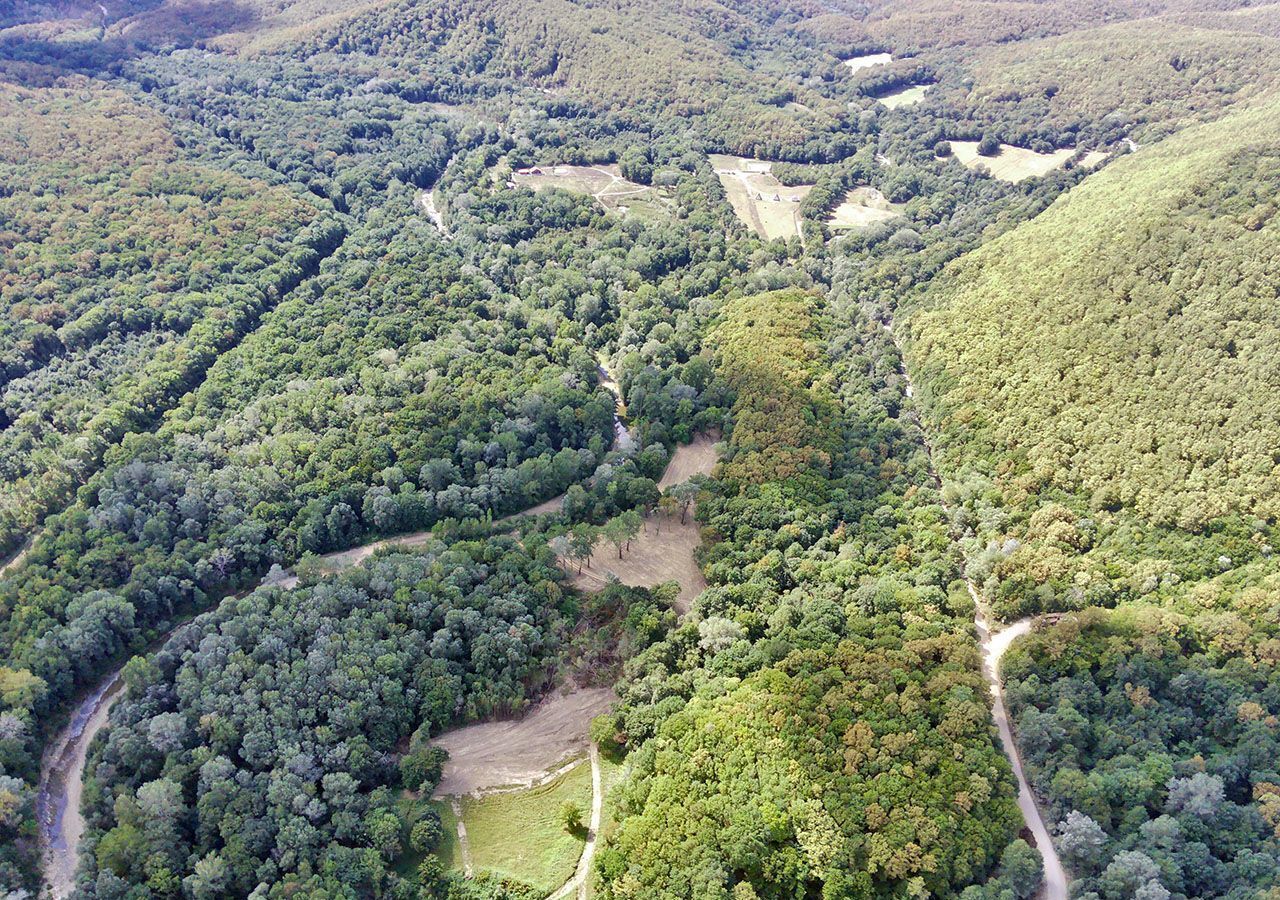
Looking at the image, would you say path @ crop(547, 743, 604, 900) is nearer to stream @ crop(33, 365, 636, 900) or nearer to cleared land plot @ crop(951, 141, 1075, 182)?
stream @ crop(33, 365, 636, 900)

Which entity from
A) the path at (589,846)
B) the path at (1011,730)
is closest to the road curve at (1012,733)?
the path at (1011,730)

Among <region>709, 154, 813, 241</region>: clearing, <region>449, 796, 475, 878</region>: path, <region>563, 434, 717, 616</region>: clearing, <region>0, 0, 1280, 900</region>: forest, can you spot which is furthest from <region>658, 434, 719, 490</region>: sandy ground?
<region>709, 154, 813, 241</region>: clearing

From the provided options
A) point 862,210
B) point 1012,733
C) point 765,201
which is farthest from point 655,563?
point 862,210

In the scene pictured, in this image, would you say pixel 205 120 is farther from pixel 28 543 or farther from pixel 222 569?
pixel 222 569

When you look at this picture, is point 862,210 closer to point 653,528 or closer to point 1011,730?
point 653,528

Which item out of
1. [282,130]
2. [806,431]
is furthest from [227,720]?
[282,130]

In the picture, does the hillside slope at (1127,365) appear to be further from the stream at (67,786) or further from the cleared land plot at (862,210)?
the stream at (67,786)
